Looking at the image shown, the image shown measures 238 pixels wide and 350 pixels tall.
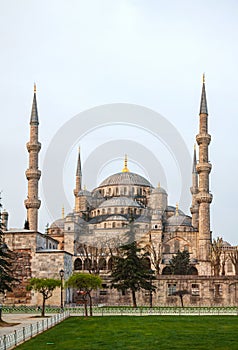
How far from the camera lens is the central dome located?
7506 cm

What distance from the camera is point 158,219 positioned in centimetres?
6247

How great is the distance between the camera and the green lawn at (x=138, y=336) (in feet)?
49.5

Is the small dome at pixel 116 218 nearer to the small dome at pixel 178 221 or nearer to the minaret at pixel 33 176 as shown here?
the small dome at pixel 178 221

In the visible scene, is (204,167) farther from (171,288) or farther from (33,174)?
(33,174)

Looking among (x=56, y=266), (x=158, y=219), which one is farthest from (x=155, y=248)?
(x=56, y=266)

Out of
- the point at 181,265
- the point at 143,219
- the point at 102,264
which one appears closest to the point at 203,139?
the point at 181,265

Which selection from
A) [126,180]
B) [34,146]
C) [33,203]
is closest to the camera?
[33,203]

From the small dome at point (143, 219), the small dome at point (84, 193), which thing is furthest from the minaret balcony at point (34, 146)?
the small dome at point (84, 193)

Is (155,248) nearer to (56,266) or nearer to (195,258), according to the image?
(195,258)

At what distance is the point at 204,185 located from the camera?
5369 cm

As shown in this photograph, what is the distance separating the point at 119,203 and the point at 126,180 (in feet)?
23.9

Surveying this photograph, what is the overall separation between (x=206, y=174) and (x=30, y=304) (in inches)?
902

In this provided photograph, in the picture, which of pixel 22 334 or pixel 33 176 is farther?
pixel 33 176

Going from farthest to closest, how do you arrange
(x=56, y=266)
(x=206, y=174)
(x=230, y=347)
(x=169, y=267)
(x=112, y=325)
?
(x=169, y=267), (x=206, y=174), (x=56, y=266), (x=112, y=325), (x=230, y=347)
